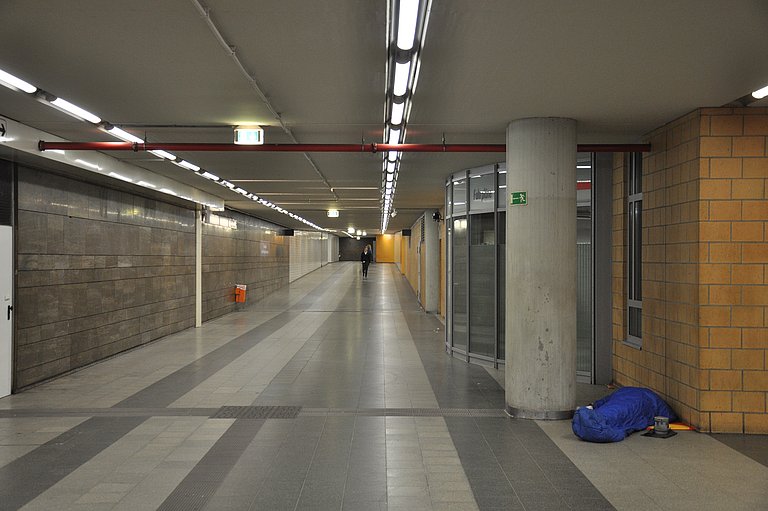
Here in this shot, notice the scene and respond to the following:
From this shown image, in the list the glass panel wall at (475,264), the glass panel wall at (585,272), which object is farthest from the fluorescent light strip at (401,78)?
the glass panel wall at (475,264)

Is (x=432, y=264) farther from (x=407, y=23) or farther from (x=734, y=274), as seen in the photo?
(x=407, y=23)

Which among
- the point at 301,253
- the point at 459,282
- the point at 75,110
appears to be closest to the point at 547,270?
the point at 459,282

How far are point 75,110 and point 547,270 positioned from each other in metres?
5.56

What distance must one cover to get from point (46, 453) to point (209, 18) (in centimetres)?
419

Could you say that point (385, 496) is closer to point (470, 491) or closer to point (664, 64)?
point (470, 491)

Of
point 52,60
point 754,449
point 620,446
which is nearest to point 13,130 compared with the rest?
point 52,60

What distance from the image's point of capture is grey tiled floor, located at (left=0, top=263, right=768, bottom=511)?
4.74 metres

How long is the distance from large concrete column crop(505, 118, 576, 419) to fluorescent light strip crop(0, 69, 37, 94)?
509 cm

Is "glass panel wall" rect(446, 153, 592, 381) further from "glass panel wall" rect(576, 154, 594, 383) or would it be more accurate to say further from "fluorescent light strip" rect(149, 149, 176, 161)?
"fluorescent light strip" rect(149, 149, 176, 161)

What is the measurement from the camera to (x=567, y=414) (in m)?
7.20

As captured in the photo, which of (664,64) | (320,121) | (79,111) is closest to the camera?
(664,64)

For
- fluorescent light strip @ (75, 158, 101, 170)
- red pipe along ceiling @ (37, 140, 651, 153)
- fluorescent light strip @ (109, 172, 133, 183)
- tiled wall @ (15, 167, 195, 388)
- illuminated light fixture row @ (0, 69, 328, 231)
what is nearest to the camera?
illuminated light fixture row @ (0, 69, 328, 231)

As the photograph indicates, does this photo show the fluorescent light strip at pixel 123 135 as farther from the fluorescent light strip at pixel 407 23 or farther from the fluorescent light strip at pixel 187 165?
the fluorescent light strip at pixel 407 23

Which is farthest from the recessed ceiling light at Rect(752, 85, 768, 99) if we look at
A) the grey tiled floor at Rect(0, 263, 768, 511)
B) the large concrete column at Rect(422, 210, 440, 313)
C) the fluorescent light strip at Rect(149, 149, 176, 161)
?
the large concrete column at Rect(422, 210, 440, 313)
